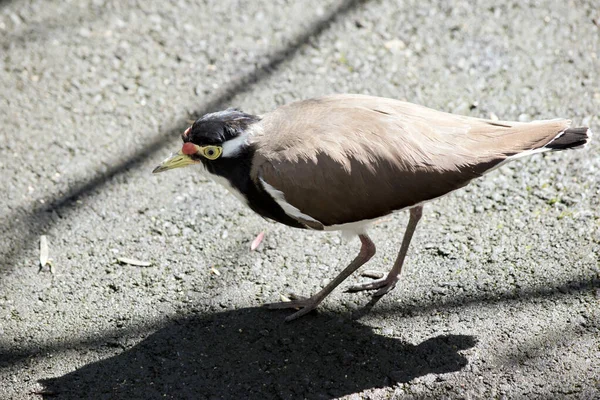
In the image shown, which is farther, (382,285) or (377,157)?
(382,285)

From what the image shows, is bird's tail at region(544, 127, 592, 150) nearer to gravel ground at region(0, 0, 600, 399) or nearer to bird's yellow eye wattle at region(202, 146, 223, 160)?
gravel ground at region(0, 0, 600, 399)

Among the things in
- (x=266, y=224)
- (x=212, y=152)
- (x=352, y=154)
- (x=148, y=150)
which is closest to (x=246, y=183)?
(x=212, y=152)

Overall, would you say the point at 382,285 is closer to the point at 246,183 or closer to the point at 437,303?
the point at 437,303

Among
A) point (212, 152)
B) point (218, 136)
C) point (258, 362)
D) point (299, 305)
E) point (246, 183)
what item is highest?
point (218, 136)

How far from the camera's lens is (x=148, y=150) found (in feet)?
16.6

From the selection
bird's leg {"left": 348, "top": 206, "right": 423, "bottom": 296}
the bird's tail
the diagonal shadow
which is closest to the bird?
the bird's tail

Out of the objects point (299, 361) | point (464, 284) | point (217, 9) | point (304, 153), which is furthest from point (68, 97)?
point (464, 284)

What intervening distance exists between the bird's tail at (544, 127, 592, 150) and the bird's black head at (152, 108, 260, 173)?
1.58 meters

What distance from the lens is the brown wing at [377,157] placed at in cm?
360

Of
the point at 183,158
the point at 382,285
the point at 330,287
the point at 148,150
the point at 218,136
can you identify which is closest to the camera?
the point at 218,136

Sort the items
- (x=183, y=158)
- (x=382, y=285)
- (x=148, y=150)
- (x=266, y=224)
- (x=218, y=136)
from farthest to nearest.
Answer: (x=148, y=150)
(x=266, y=224)
(x=382, y=285)
(x=183, y=158)
(x=218, y=136)

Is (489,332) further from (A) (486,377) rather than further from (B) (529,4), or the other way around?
(B) (529,4)

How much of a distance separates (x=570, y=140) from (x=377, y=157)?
1.02 meters

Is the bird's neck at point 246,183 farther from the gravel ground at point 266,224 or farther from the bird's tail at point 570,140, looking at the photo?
the bird's tail at point 570,140
